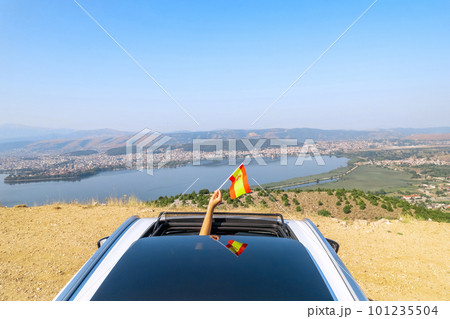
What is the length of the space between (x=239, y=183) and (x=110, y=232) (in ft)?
22.3

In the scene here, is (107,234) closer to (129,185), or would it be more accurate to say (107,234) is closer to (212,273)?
(212,273)

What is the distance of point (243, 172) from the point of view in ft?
9.58

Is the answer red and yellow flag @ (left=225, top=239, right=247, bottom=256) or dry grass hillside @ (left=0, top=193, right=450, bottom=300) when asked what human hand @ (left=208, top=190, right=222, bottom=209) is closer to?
red and yellow flag @ (left=225, top=239, right=247, bottom=256)

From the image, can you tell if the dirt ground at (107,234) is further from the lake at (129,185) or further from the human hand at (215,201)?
the human hand at (215,201)

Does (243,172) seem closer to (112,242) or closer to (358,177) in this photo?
(112,242)

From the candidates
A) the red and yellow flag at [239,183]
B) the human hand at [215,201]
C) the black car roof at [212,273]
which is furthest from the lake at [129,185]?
the black car roof at [212,273]

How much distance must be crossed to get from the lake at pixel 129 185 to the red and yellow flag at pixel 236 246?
18.6 feet

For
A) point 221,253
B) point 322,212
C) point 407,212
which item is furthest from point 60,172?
point 221,253

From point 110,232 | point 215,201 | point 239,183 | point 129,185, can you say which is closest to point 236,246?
point 215,201

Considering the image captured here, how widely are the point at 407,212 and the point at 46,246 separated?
12718mm

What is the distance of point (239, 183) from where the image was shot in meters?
2.91

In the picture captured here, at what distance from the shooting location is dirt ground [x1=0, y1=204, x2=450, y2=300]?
536 cm

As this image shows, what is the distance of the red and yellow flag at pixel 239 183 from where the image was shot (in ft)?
9.45

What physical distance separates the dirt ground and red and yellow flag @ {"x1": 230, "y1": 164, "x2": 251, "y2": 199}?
3707 mm
